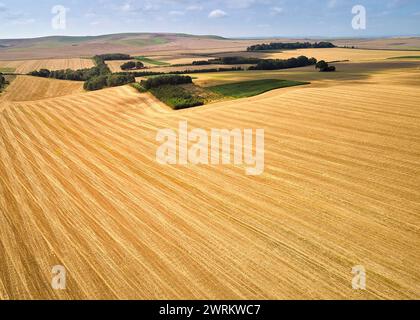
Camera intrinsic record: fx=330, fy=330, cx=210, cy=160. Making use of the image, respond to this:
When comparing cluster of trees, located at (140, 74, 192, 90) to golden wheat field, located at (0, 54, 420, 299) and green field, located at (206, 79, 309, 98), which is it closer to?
green field, located at (206, 79, 309, 98)

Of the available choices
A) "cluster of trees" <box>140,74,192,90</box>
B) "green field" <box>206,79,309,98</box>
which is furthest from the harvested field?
"green field" <box>206,79,309,98</box>

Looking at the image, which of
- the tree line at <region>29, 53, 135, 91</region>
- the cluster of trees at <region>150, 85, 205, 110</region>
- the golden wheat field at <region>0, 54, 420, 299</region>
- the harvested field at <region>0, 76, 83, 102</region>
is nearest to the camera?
the golden wheat field at <region>0, 54, 420, 299</region>

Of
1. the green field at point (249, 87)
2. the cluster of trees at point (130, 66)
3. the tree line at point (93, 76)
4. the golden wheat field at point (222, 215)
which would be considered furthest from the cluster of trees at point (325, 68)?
the cluster of trees at point (130, 66)

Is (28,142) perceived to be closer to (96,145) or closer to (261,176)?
(96,145)

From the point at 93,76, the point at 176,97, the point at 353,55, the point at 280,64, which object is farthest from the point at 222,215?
the point at 353,55
